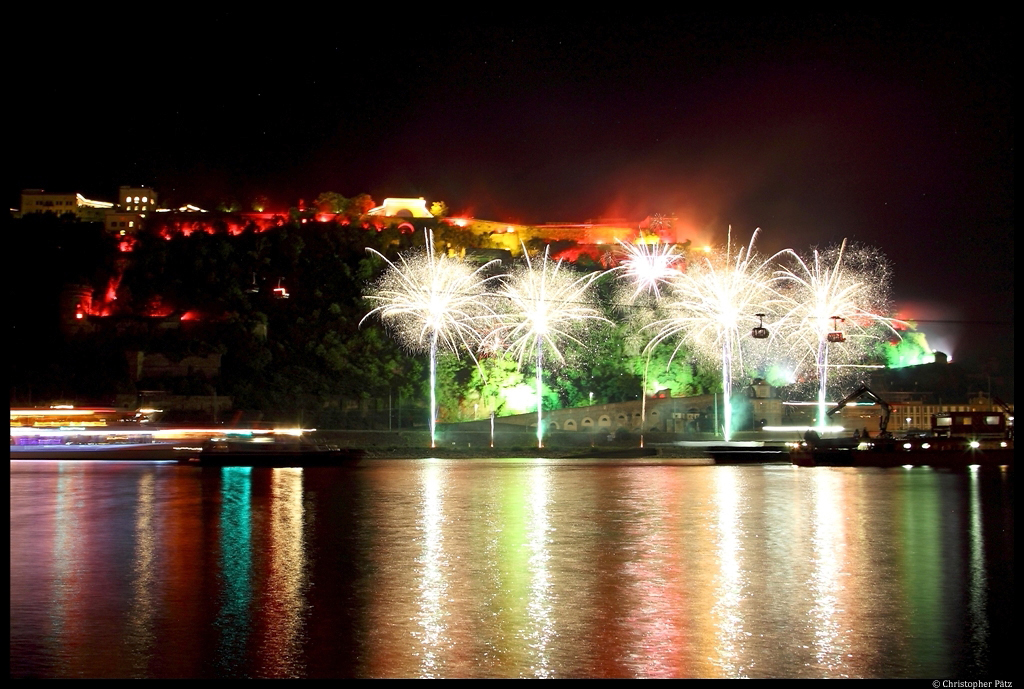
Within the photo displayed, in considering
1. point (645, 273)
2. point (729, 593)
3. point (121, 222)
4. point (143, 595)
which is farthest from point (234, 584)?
point (121, 222)

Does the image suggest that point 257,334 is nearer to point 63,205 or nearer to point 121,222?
point 121,222

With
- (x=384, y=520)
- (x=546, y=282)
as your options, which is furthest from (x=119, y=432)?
(x=384, y=520)

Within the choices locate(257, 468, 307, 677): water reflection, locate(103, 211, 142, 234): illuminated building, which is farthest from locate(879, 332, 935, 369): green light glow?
locate(257, 468, 307, 677): water reflection

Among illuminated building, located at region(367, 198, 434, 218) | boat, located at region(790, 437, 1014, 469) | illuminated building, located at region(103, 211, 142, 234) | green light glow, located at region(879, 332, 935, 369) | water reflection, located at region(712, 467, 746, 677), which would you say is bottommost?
water reflection, located at region(712, 467, 746, 677)

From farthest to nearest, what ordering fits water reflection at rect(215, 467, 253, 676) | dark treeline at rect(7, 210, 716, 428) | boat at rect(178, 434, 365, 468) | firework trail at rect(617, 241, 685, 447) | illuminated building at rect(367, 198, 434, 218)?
illuminated building at rect(367, 198, 434, 218)
dark treeline at rect(7, 210, 716, 428)
firework trail at rect(617, 241, 685, 447)
boat at rect(178, 434, 365, 468)
water reflection at rect(215, 467, 253, 676)

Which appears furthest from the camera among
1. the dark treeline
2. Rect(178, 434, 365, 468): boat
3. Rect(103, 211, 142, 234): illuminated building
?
Rect(103, 211, 142, 234): illuminated building

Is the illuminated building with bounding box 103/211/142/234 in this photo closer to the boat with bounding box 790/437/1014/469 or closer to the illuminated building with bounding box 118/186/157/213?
the illuminated building with bounding box 118/186/157/213

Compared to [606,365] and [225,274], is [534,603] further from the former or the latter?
[225,274]
